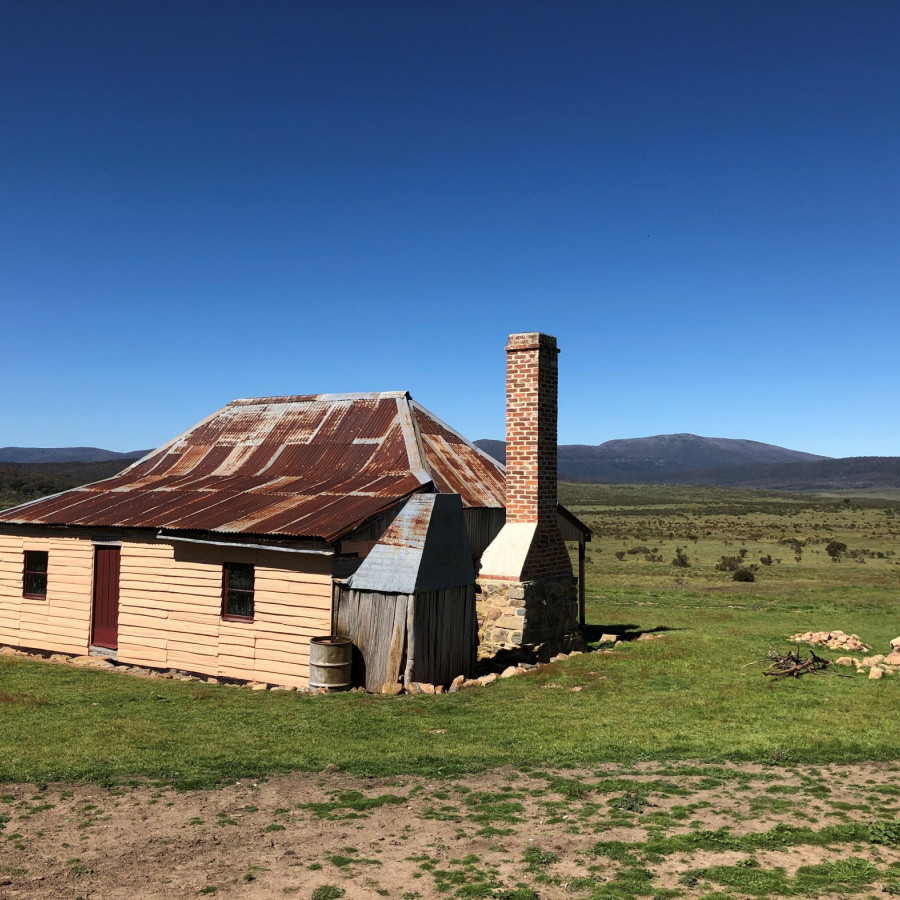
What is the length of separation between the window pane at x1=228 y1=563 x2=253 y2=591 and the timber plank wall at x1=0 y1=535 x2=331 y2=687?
16 centimetres

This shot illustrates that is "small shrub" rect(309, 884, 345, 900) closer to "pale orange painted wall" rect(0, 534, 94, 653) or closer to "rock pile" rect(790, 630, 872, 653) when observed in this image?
"pale orange painted wall" rect(0, 534, 94, 653)

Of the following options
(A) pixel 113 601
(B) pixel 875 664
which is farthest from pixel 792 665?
(A) pixel 113 601

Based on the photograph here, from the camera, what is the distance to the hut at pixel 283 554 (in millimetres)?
14375

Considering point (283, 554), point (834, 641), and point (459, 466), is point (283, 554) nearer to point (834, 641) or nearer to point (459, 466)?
point (459, 466)

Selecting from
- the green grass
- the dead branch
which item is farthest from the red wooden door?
the dead branch

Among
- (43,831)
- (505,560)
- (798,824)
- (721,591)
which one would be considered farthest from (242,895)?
(721,591)

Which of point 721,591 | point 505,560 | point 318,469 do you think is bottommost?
point 721,591

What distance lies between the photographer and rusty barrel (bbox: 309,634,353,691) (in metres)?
13.9

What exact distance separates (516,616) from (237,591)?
5309 mm

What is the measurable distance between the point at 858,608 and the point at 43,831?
2422cm

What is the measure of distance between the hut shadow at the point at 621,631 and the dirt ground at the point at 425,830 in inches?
368

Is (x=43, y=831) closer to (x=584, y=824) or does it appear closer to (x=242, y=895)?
(x=242, y=895)

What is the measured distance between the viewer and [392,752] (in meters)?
10.4

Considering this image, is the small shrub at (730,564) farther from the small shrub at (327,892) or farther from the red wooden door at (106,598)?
the small shrub at (327,892)
